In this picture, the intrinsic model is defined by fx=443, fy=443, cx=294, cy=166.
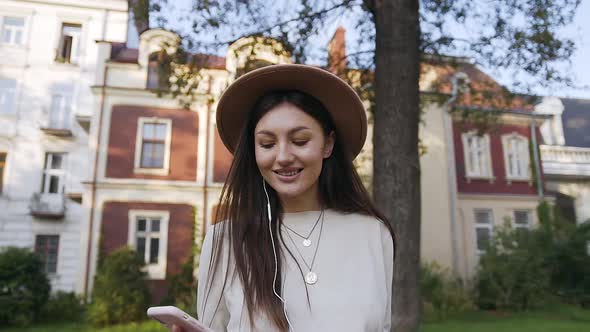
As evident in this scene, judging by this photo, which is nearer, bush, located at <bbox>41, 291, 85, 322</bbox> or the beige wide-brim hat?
the beige wide-brim hat

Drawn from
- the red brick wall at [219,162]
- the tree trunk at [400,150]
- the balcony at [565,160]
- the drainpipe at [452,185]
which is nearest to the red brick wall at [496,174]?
the drainpipe at [452,185]

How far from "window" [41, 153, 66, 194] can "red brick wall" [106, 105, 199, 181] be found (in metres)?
6.83

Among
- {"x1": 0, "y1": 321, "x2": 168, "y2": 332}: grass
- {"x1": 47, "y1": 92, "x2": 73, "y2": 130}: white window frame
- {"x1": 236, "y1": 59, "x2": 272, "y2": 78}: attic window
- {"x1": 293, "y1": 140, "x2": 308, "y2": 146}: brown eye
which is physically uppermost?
{"x1": 47, "y1": 92, "x2": 73, "y2": 130}: white window frame

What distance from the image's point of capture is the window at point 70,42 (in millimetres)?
21859

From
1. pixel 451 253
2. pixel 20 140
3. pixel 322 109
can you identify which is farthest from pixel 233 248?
pixel 20 140

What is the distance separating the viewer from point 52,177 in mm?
20641

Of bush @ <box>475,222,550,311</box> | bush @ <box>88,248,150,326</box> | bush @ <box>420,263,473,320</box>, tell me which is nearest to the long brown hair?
bush @ <box>88,248,150,326</box>

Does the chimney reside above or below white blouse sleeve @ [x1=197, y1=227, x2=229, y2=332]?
above

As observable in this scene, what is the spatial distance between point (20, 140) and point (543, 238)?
853 inches

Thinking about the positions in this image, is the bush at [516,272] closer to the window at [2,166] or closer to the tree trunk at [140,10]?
the tree trunk at [140,10]

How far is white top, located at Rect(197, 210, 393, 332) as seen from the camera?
1462 mm

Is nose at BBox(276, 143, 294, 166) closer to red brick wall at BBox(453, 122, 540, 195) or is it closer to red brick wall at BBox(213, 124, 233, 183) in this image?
red brick wall at BBox(213, 124, 233, 183)

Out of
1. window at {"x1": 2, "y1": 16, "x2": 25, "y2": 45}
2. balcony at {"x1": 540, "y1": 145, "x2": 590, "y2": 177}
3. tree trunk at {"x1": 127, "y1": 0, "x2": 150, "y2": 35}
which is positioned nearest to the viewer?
tree trunk at {"x1": 127, "y1": 0, "x2": 150, "y2": 35}

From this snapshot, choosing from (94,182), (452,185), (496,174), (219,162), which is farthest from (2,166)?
(496,174)
